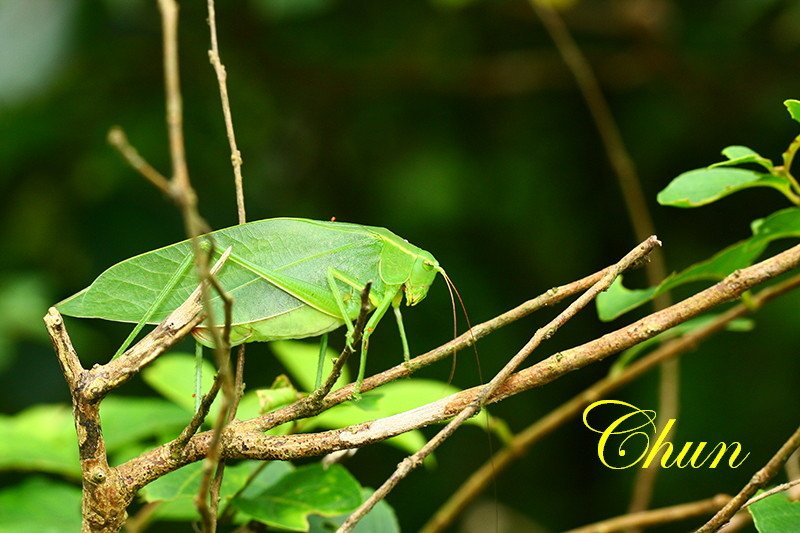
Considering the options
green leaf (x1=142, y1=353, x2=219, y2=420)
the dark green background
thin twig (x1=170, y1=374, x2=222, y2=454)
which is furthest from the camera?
the dark green background

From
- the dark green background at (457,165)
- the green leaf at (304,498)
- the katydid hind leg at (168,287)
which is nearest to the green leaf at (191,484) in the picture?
the green leaf at (304,498)

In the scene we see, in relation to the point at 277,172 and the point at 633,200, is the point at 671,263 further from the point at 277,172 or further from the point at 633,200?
the point at 277,172

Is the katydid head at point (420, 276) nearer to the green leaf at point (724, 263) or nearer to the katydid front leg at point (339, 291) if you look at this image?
the katydid front leg at point (339, 291)

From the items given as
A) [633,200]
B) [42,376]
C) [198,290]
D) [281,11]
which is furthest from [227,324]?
[42,376]

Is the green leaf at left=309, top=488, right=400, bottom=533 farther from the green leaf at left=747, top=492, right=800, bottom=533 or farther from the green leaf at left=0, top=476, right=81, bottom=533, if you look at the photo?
the green leaf at left=747, top=492, right=800, bottom=533

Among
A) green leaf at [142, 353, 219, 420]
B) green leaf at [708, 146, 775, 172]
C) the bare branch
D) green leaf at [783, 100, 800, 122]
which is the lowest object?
green leaf at [142, 353, 219, 420]

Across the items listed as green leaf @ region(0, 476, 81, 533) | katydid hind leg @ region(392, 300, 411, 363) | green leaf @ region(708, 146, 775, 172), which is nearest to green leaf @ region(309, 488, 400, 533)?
katydid hind leg @ region(392, 300, 411, 363)
